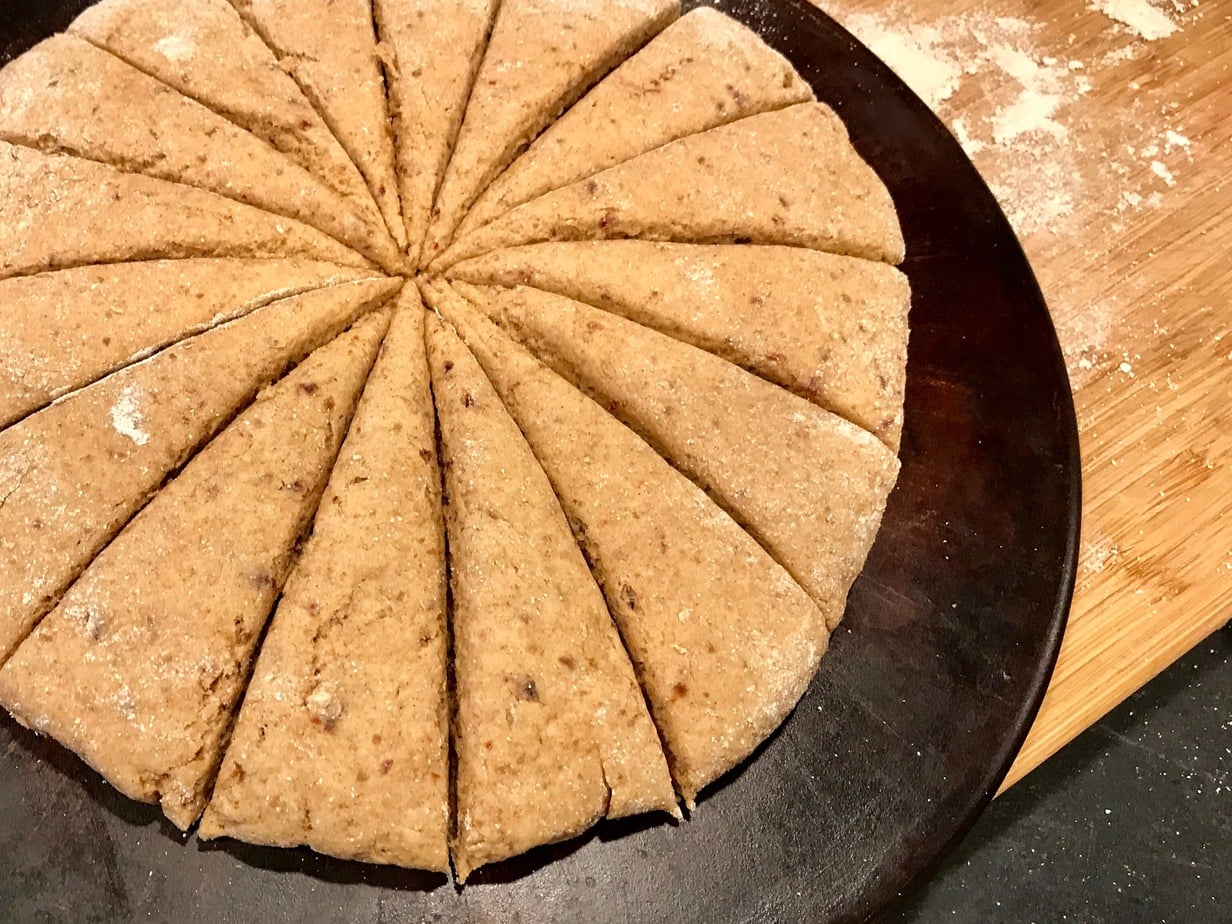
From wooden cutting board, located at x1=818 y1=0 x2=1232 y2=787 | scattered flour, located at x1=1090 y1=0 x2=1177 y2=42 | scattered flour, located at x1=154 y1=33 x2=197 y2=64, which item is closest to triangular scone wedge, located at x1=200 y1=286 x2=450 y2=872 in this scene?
scattered flour, located at x1=154 y1=33 x2=197 y2=64

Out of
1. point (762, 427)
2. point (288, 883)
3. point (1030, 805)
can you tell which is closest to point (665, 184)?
point (762, 427)

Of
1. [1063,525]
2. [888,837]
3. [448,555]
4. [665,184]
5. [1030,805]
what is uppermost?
[665,184]

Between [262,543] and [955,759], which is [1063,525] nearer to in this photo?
[955,759]

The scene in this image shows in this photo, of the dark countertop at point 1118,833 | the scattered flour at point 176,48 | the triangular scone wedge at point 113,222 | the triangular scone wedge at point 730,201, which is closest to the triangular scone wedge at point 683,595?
the triangular scone wedge at point 730,201

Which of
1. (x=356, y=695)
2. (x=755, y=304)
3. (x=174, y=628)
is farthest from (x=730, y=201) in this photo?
→ (x=174, y=628)

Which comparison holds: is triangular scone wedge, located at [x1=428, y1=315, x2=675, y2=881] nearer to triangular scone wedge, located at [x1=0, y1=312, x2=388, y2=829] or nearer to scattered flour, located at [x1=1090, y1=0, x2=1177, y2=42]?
triangular scone wedge, located at [x1=0, y1=312, x2=388, y2=829]
